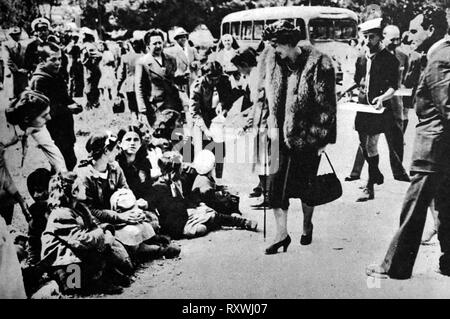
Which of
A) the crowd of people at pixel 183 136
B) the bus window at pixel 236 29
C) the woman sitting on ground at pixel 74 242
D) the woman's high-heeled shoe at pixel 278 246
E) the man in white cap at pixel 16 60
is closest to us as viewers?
the woman sitting on ground at pixel 74 242

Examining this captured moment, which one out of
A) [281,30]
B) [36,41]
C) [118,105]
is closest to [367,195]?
[281,30]

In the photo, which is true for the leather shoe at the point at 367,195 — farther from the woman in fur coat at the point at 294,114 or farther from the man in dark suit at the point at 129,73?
the man in dark suit at the point at 129,73

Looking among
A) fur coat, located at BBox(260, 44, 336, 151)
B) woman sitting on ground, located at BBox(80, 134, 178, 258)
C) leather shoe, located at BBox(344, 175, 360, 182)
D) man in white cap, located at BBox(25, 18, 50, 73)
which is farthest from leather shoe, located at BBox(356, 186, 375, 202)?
man in white cap, located at BBox(25, 18, 50, 73)

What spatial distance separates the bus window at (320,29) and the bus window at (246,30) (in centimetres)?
58

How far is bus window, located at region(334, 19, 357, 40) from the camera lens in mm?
5036

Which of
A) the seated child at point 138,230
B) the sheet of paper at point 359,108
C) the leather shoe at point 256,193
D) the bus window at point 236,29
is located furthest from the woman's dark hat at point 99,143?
the sheet of paper at point 359,108

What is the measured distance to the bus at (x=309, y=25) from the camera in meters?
4.93

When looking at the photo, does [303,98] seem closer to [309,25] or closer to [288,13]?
[309,25]

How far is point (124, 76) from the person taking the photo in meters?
5.30

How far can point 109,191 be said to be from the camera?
189 inches

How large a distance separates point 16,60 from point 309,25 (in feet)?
9.19

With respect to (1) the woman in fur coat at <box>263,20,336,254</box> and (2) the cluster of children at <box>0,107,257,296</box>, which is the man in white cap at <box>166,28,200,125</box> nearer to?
(2) the cluster of children at <box>0,107,257,296</box>
